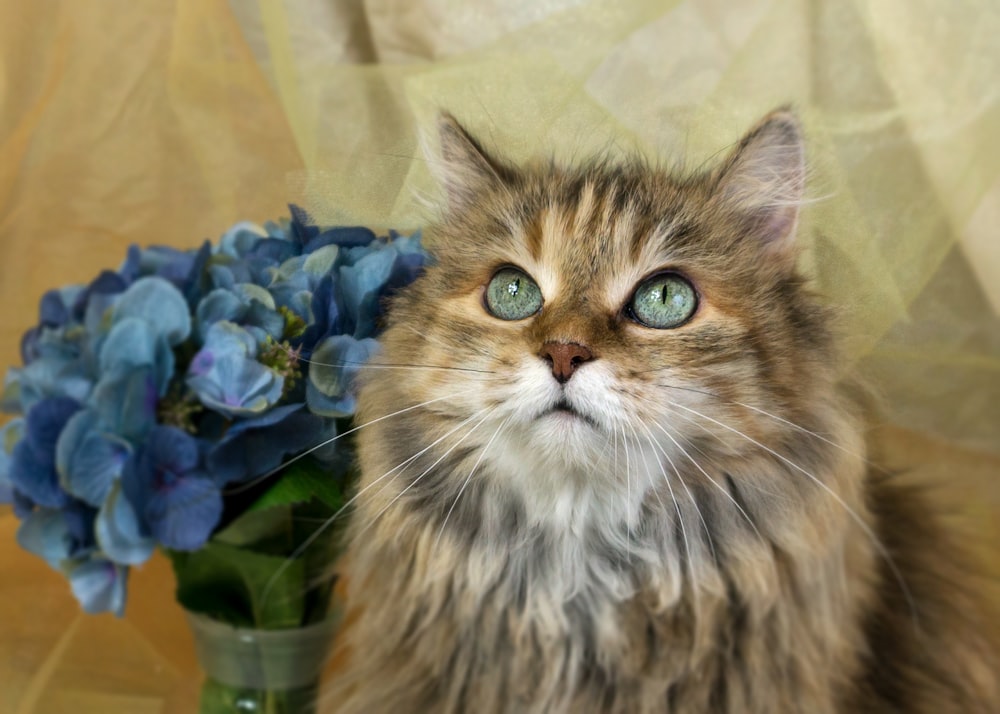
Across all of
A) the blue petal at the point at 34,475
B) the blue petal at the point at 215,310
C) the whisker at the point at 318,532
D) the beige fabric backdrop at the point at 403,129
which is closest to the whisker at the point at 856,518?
the beige fabric backdrop at the point at 403,129

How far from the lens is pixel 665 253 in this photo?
625 mm

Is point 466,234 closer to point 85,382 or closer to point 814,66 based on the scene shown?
point 85,382

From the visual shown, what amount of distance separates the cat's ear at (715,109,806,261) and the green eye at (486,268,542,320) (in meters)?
0.17

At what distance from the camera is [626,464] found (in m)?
0.60

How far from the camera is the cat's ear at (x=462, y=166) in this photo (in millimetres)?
696

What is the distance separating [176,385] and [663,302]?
377 mm

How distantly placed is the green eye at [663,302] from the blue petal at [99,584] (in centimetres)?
46

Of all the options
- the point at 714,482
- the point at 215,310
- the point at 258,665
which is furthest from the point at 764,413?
the point at 258,665

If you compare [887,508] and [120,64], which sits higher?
[120,64]

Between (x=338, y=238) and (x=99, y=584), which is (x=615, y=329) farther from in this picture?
(x=99, y=584)

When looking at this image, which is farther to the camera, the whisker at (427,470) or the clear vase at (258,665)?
the clear vase at (258,665)

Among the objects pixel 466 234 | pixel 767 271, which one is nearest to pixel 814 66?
pixel 767 271

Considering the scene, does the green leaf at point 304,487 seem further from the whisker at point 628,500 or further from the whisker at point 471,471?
the whisker at point 628,500

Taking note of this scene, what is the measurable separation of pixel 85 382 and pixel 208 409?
0.09 metres
